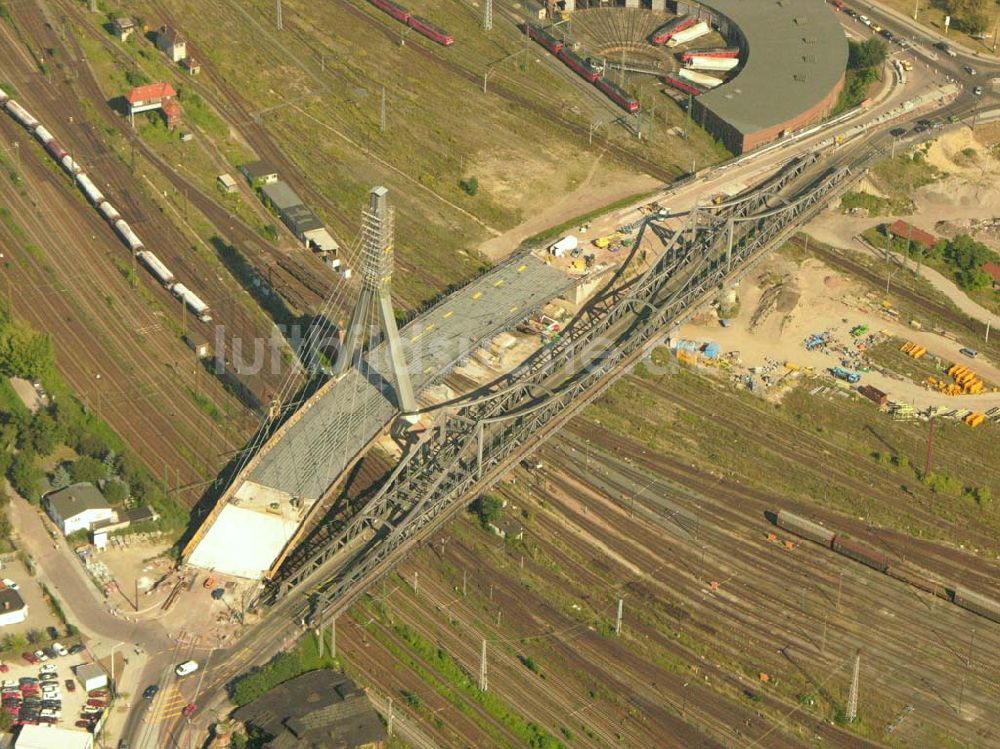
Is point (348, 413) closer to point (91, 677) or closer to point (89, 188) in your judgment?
point (91, 677)

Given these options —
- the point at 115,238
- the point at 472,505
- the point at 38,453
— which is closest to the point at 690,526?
the point at 472,505

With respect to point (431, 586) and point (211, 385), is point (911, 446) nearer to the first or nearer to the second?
point (431, 586)

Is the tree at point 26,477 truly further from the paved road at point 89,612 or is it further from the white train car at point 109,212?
the white train car at point 109,212

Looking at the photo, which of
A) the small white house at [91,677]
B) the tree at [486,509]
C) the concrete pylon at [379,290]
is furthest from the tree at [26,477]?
the tree at [486,509]

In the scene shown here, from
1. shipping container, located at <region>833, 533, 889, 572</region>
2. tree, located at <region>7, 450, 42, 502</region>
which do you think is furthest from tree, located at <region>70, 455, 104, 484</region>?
shipping container, located at <region>833, 533, 889, 572</region>

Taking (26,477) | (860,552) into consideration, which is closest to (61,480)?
(26,477)
